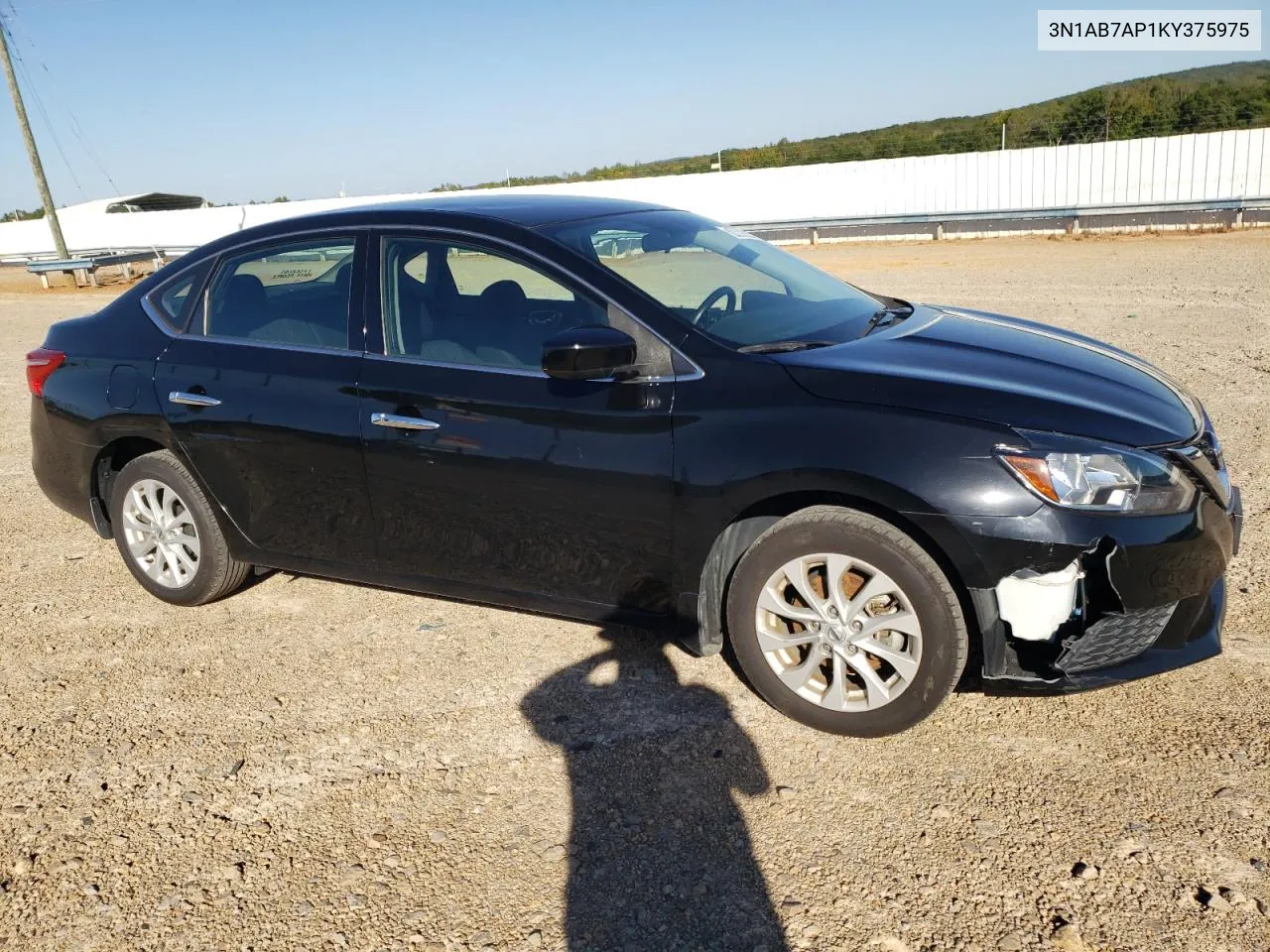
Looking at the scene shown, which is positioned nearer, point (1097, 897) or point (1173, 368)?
point (1097, 897)

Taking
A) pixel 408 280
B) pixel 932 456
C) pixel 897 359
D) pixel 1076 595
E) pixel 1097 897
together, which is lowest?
pixel 1097 897

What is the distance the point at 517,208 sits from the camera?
13.9ft

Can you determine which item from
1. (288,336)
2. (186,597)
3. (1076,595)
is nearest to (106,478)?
(186,597)

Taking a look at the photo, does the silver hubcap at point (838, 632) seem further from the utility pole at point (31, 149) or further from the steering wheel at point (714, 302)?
the utility pole at point (31, 149)

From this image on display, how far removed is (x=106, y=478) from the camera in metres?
4.93

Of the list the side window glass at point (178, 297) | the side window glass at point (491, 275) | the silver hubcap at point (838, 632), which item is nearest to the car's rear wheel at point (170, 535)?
the side window glass at point (178, 297)

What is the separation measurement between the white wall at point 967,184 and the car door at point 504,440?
17.5m

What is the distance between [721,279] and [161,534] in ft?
9.36

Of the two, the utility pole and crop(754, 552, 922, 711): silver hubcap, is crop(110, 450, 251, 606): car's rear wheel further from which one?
the utility pole

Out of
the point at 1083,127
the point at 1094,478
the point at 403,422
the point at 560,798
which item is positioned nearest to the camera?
the point at 1094,478

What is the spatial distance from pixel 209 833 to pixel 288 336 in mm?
2059

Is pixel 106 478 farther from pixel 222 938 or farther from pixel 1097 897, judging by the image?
pixel 1097 897

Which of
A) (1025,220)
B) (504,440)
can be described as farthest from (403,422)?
(1025,220)

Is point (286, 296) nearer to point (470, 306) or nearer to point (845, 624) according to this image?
point (470, 306)
